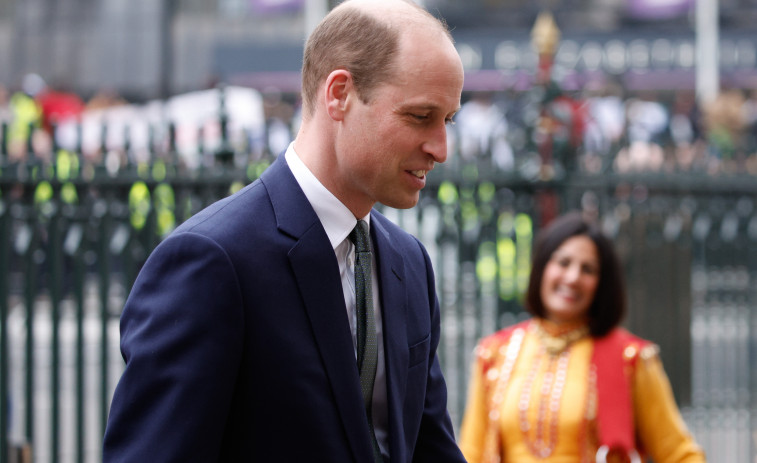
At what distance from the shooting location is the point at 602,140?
19.9 feet

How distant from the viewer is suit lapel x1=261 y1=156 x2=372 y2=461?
1925mm

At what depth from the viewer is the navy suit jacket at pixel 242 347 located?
1.81 metres

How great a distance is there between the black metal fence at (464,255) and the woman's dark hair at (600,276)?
1264mm

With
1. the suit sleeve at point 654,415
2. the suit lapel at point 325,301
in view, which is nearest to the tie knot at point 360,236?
the suit lapel at point 325,301

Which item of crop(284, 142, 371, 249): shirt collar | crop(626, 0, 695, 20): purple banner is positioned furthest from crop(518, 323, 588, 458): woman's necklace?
crop(626, 0, 695, 20): purple banner

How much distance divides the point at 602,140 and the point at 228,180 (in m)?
2.17

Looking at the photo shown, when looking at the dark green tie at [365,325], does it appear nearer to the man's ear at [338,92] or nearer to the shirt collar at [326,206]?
the shirt collar at [326,206]

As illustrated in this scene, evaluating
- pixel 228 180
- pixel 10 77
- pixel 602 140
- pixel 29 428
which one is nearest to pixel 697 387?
pixel 602 140

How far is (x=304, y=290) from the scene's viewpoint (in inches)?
76.0

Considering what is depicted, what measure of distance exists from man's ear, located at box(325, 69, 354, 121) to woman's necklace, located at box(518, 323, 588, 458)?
238 centimetres

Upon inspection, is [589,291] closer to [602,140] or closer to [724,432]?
[602,140]

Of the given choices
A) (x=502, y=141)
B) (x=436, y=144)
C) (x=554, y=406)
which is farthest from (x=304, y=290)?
(x=502, y=141)

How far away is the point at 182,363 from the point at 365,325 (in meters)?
0.40

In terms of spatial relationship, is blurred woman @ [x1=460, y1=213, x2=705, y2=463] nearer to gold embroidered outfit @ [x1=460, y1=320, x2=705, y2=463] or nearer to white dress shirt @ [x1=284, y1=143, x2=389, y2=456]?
gold embroidered outfit @ [x1=460, y1=320, x2=705, y2=463]
